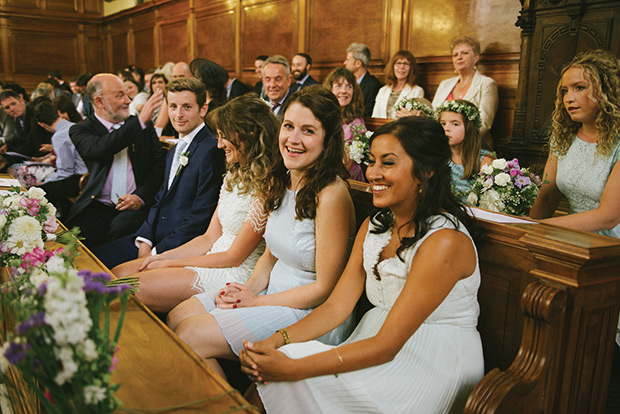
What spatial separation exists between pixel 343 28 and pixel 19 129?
13.6ft

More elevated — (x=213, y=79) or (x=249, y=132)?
(x=213, y=79)

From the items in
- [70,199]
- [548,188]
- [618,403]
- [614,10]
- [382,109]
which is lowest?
[618,403]

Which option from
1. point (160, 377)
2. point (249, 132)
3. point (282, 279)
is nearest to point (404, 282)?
point (282, 279)

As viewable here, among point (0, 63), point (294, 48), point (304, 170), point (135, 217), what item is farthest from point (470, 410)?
point (0, 63)

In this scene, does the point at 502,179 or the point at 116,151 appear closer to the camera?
the point at 502,179

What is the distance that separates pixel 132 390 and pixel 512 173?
1.93m

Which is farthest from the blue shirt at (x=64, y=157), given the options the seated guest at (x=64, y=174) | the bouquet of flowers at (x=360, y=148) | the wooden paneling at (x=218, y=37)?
the wooden paneling at (x=218, y=37)

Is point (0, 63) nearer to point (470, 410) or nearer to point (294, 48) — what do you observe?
point (294, 48)

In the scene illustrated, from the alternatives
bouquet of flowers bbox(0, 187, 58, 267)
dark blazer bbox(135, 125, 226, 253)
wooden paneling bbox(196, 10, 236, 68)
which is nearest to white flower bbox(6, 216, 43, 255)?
bouquet of flowers bbox(0, 187, 58, 267)

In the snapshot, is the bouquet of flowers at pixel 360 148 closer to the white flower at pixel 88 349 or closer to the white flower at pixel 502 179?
the white flower at pixel 502 179

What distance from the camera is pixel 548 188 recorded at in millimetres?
2805

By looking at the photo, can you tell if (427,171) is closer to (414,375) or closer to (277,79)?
(414,375)

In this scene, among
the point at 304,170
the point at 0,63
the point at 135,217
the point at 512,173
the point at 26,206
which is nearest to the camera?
the point at 26,206

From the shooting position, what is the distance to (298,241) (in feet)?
6.72
